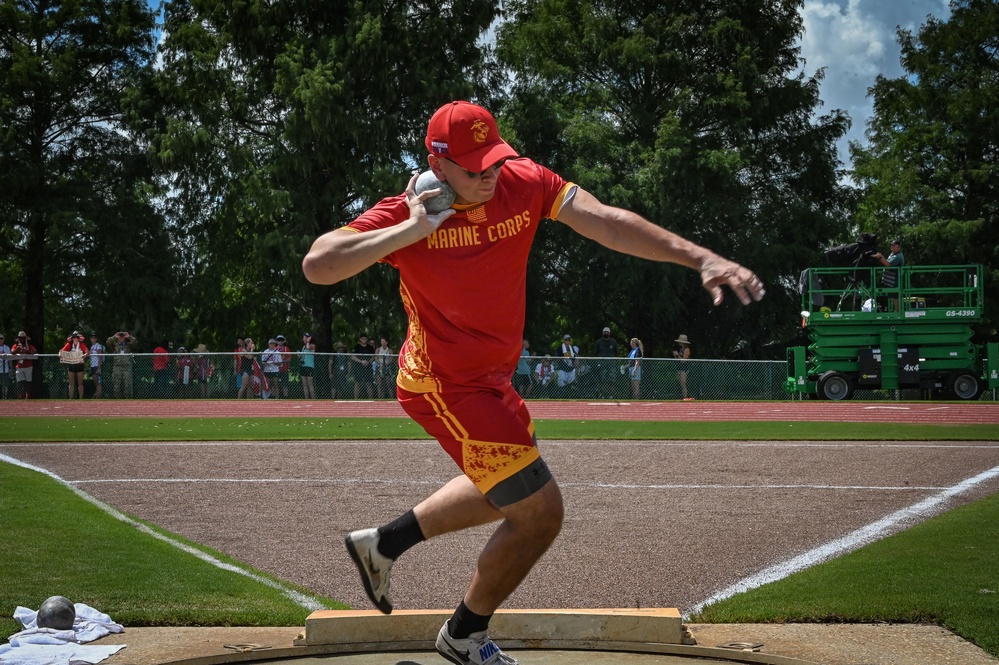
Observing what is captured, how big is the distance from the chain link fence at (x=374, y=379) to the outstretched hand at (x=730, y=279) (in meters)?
22.2

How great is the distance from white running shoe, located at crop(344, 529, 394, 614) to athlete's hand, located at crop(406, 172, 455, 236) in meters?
1.40

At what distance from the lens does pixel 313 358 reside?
87.2ft

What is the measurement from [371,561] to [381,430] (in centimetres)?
1412

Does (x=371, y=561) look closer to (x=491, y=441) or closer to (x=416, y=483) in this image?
(x=491, y=441)

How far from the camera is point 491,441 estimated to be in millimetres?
4414

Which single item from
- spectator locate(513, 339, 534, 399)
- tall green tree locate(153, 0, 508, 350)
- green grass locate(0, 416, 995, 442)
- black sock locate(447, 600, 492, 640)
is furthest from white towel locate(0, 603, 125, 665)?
tall green tree locate(153, 0, 508, 350)

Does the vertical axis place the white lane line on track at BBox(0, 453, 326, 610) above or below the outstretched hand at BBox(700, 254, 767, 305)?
below

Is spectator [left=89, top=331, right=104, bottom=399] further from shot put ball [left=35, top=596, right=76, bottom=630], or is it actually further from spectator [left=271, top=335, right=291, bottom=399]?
shot put ball [left=35, top=596, right=76, bottom=630]

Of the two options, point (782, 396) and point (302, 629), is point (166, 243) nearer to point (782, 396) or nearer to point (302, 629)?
point (782, 396)

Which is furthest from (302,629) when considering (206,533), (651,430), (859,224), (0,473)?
(859,224)

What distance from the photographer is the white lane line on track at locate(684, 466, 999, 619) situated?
6574 millimetres

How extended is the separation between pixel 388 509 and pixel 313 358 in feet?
56.9

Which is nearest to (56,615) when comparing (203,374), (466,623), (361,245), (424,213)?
(466,623)

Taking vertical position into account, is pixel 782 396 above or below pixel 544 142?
below
